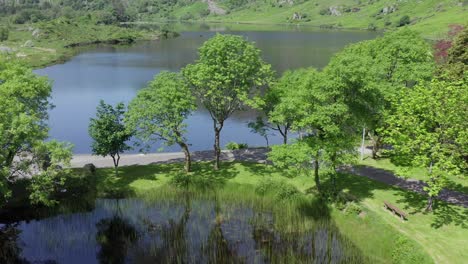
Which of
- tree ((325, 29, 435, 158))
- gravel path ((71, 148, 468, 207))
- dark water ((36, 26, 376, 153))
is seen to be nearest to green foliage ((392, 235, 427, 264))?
Result: tree ((325, 29, 435, 158))

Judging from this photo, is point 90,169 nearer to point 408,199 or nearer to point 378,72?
point 378,72

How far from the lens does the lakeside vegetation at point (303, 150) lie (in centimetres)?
3381

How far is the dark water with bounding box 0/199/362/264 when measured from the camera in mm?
32312

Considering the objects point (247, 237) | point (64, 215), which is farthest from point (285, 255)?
point (64, 215)

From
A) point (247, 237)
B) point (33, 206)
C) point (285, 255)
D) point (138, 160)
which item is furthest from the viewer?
point (138, 160)

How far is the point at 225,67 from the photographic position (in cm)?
4638

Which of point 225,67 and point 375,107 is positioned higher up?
point 225,67

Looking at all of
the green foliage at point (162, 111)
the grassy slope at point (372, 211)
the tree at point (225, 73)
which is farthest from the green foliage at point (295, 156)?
the green foliage at point (162, 111)

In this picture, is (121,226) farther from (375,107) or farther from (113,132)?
(375,107)

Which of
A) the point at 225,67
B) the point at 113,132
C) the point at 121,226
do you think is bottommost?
the point at 121,226

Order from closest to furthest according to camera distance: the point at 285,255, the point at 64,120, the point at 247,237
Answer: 1. the point at 285,255
2. the point at 247,237
3. the point at 64,120

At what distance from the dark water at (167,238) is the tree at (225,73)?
12.9 m

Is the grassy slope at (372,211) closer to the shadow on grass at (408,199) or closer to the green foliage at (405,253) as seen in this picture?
the shadow on grass at (408,199)

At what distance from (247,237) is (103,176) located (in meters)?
21.4
